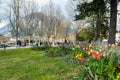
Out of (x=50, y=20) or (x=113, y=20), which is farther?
(x=50, y=20)

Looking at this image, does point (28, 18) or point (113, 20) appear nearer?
point (113, 20)

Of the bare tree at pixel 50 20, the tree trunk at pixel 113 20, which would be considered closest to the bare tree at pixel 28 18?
the bare tree at pixel 50 20

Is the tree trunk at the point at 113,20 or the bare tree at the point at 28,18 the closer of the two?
the tree trunk at the point at 113,20

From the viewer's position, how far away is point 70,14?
5512cm

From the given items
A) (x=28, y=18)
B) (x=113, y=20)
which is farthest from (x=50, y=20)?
(x=113, y=20)

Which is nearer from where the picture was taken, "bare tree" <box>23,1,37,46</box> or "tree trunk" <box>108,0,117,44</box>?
"tree trunk" <box>108,0,117,44</box>

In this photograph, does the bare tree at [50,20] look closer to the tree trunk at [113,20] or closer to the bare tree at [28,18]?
the bare tree at [28,18]

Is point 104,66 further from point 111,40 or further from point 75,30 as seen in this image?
point 75,30

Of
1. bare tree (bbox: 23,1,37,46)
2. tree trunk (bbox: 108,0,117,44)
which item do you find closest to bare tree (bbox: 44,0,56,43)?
bare tree (bbox: 23,1,37,46)

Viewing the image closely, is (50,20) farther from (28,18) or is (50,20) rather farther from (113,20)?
(113,20)

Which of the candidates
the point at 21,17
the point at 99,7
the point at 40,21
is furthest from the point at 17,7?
the point at 99,7

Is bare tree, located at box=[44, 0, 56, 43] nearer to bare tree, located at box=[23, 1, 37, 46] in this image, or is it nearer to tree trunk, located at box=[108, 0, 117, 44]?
bare tree, located at box=[23, 1, 37, 46]

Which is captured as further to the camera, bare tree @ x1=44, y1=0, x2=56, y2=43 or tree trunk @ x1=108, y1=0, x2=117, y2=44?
bare tree @ x1=44, y1=0, x2=56, y2=43

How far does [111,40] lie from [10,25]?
42.9 m
